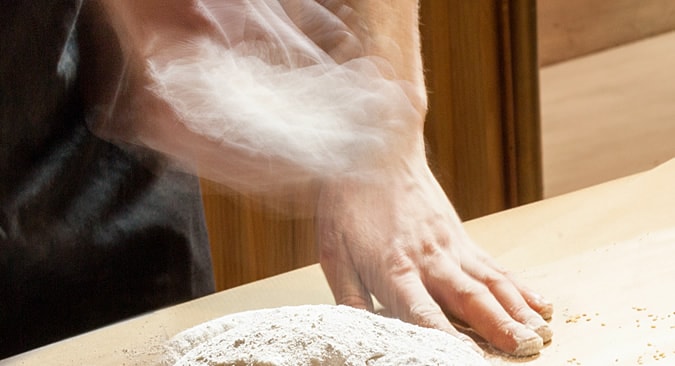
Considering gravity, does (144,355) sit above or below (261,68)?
below

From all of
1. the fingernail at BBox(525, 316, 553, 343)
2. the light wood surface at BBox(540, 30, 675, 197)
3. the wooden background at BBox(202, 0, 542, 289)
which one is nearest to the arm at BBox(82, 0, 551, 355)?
the fingernail at BBox(525, 316, 553, 343)

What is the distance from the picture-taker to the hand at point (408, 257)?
Result: 0.57 m

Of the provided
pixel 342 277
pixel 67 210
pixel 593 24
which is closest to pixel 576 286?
pixel 342 277

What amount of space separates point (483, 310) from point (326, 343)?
0.15 m

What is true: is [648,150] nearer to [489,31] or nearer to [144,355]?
[489,31]

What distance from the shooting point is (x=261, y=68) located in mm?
557

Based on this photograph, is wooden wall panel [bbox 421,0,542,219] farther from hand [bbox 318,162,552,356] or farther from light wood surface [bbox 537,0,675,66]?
hand [bbox 318,162,552,356]

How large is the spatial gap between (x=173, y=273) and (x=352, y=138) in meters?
0.16

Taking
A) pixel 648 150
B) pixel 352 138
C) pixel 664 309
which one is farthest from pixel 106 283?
pixel 648 150

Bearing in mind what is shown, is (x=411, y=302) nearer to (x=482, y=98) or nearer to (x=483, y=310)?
(x=483, y=310)

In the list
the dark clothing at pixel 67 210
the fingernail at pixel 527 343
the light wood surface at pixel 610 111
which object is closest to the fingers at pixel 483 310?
the fingernail at pixel 527 343

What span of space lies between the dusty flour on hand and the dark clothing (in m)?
0.19

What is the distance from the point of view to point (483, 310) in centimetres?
56

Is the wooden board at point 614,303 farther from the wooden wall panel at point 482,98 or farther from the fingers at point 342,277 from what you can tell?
Result: the wooden wall panel at point 482,98
